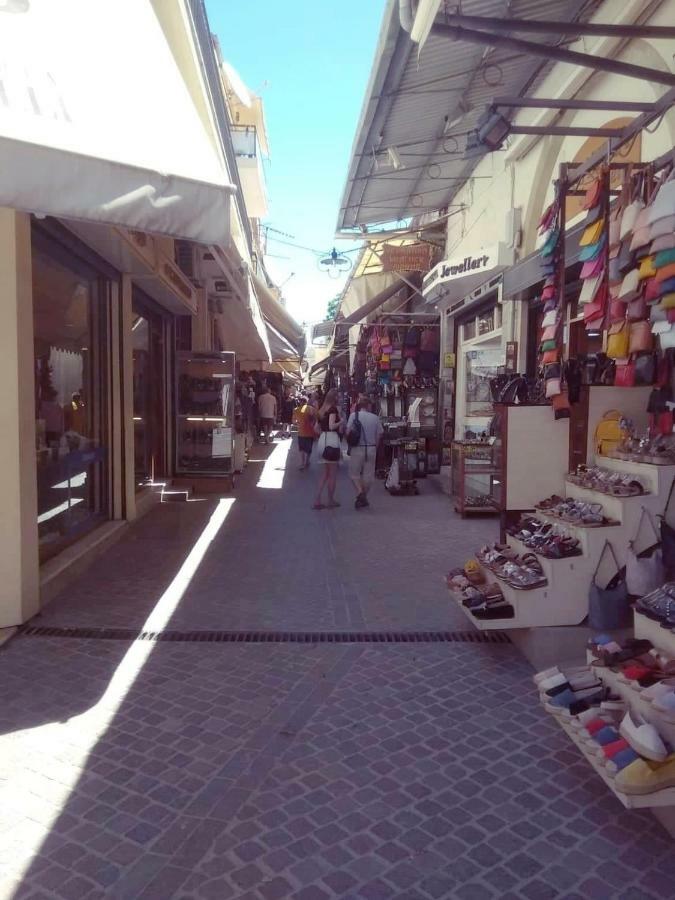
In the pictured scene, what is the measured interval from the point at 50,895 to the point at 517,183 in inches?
369

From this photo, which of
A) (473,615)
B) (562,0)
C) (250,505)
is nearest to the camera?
(473,615)

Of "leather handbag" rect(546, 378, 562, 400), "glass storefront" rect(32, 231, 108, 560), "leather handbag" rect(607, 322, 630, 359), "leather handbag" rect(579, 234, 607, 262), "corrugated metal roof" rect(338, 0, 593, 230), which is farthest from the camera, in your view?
"corrugated metal roof" rect(338, 0, 593, 230)

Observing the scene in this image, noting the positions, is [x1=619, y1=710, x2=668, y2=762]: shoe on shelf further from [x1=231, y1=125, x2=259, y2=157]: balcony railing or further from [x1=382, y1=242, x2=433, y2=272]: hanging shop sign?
[x1=231, y1=125, x2=259, y2=157]: balcony railing

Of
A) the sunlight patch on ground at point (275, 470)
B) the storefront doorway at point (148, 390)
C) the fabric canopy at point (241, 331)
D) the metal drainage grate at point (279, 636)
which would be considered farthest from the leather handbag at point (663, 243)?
the fabric canopy at point (241, 331)

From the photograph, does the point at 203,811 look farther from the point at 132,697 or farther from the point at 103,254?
the point at 103,254

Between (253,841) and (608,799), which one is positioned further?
(608,799)

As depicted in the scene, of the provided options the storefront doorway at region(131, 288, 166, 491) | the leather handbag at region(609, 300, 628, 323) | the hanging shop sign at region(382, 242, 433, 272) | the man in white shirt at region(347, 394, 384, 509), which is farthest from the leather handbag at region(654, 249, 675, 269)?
the hanging shop sign at region(382, 242, 433, 272)

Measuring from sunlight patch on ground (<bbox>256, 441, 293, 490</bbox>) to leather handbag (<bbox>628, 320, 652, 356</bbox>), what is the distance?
8.56 meters

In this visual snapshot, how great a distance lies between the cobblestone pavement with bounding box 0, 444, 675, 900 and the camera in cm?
250

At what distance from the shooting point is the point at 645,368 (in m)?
4.25

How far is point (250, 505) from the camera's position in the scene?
10.4m

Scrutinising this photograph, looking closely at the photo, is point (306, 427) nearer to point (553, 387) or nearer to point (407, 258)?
point (407, 258)

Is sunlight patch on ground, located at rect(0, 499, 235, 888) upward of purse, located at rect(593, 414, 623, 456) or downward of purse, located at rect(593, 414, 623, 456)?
downward

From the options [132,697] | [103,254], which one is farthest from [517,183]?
[132,697]
